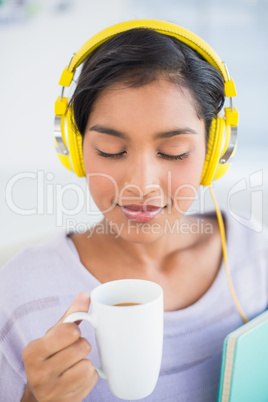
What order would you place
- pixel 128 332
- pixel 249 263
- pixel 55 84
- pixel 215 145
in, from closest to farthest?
pixel 128 332 < pixel 215 145 < pixel 249 263 < pixel 55 84

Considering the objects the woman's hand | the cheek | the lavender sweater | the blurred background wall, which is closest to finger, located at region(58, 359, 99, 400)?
the woman's hand

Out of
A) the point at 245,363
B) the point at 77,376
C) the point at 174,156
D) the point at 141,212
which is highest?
the point at 174,156

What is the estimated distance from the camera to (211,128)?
91 centimetres

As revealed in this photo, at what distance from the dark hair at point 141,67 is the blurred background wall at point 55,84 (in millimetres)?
1243

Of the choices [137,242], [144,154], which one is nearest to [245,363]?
[137,242]

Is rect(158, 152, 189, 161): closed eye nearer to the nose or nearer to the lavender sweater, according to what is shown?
the nose

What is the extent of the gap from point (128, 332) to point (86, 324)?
1.09 feet

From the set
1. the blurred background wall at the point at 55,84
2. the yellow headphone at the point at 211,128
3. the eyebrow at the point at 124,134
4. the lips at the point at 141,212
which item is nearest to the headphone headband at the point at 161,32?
the yellow headphone at the point at 211,128

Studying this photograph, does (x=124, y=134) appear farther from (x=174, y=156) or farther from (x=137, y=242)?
(x=137, y=242)

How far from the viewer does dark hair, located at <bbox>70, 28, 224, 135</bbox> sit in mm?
805

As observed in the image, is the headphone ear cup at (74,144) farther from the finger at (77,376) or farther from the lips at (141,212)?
the finger at (77,376)

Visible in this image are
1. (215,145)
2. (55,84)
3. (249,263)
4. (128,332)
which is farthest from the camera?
(55,84)

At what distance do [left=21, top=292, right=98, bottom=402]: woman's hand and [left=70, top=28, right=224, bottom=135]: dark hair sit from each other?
40cm

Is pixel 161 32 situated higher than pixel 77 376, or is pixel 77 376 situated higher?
pixel 161 32
